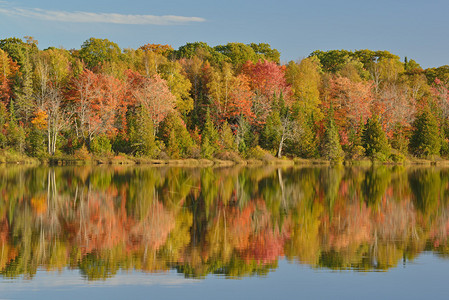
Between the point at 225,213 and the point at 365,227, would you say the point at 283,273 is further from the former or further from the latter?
the point at 225,213

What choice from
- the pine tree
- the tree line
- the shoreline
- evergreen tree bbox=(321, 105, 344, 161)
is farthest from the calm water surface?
evergreen tree bbox=(321, 105, 344, 161)

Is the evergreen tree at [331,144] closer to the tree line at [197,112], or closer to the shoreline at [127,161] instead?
the tree line at [197,112]

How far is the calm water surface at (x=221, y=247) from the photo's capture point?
36.2ft

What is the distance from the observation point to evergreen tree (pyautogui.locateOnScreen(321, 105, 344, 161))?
71.2 meters

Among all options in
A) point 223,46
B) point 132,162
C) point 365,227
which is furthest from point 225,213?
point 223,46

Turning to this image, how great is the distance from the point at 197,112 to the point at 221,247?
67.2 meters

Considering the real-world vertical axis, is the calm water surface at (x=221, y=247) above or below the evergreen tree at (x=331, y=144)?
below

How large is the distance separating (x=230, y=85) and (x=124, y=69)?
16528 mm

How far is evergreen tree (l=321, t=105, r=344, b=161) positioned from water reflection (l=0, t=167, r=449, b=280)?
41.3m

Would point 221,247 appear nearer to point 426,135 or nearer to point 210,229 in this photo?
point 210,229

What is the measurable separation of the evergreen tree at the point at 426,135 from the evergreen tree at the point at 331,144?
39.8 feet

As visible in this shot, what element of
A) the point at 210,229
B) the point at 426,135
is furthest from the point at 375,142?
the point at 210,229

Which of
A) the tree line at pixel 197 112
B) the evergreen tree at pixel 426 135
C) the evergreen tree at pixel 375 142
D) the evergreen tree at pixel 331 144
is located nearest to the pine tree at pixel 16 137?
the tree line at pixel 197 112

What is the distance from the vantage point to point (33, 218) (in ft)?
63.2
